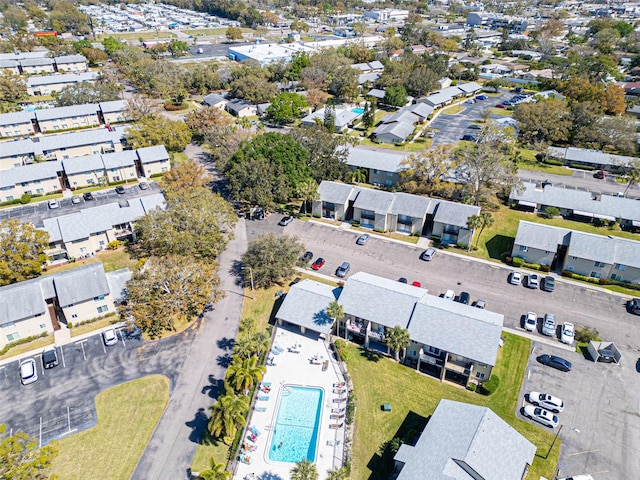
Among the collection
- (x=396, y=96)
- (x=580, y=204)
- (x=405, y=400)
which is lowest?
(x=405, y=400)

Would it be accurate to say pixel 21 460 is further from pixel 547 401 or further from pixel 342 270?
pixel 547 401

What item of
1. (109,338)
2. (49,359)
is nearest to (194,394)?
(109,338)

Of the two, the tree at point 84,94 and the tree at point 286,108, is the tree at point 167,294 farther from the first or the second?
the tree at point 84,94

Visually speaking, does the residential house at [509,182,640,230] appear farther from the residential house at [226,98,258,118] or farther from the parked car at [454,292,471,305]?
the residential house at [226,98,258,118]

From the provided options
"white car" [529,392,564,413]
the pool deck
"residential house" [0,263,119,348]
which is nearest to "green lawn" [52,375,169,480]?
the pool deck

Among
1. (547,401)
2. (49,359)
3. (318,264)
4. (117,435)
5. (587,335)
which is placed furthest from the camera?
(318,264)
